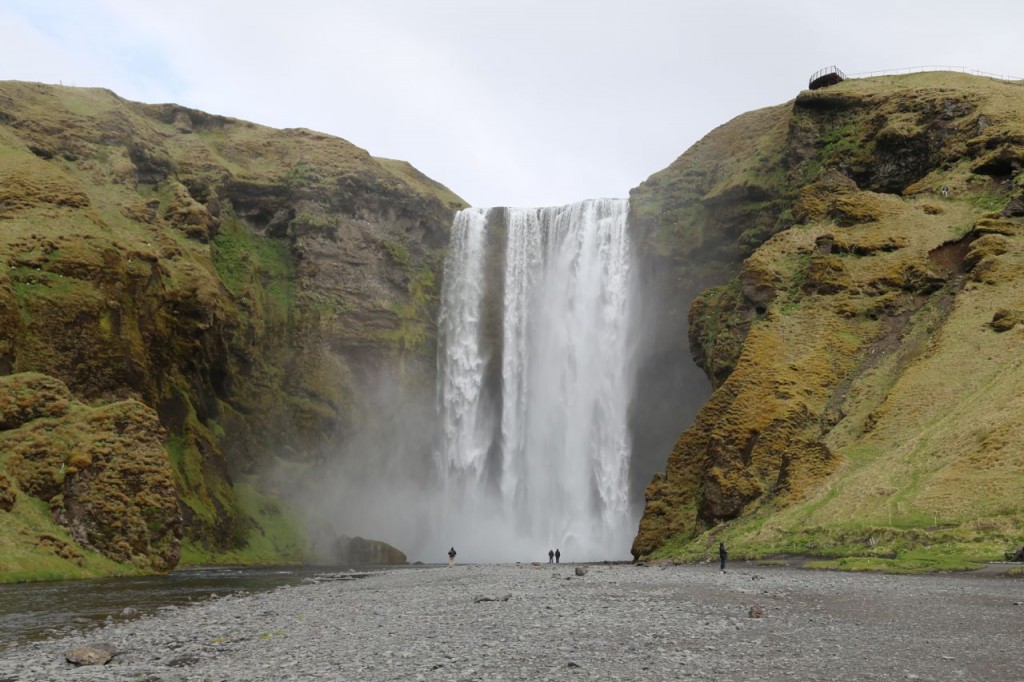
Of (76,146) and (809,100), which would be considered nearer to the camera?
(809,100)

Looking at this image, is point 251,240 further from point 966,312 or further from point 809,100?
point 966,312

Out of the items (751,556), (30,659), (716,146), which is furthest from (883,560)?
(716,146)

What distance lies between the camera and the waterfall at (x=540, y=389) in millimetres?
68188

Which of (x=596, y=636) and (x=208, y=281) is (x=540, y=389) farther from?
(x=596, y=636)

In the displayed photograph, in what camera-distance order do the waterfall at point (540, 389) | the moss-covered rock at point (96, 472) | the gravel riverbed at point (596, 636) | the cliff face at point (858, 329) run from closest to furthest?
the gravel riverbed at point (596, 636), the cliff face at point (858, 329), the moss-covered rock at point (96, 472), the waterfall at point (540, 389)

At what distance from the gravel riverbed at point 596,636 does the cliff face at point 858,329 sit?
9.49m

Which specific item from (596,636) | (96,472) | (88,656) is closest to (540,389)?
(96,472)

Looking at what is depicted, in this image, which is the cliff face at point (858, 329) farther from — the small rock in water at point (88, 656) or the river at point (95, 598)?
the small rock in water at point (88, 656)

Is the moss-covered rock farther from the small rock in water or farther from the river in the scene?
the small rock in water

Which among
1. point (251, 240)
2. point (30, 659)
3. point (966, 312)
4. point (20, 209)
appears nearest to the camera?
point (30, 659)

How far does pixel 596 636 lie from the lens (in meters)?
16.2

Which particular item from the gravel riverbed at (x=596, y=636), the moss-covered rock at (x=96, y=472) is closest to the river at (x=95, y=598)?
the gravel riverbed at (x=596, y=636)

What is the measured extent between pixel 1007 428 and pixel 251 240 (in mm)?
68243

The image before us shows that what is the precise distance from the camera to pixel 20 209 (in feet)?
183
